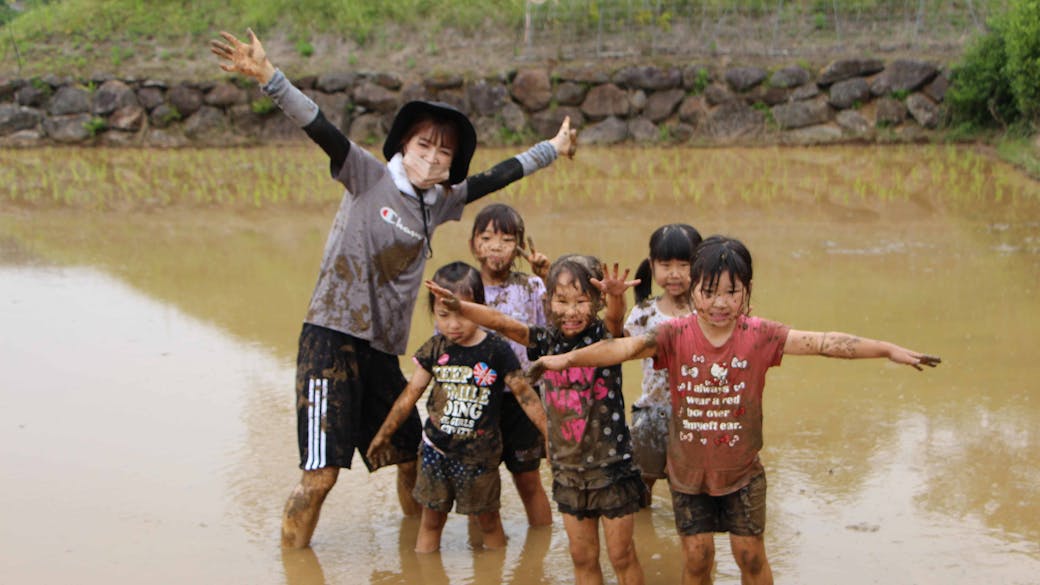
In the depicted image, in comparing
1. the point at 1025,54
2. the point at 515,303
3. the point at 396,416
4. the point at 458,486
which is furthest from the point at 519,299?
the point at 1025,54

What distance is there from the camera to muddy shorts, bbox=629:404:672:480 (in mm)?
4238

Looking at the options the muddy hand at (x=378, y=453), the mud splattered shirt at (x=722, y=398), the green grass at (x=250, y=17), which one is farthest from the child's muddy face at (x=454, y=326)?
the green grass at (x=250, y=17)

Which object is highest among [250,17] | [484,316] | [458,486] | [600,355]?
[250,17]

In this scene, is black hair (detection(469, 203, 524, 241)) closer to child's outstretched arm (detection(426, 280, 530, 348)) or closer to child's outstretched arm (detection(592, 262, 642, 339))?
child's outstretched arm (detection(426, 280, 530, 348))

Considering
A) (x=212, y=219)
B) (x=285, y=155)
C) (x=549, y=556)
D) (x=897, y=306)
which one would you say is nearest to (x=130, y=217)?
(x=212, y=219)

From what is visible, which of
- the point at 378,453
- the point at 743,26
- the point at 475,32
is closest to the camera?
the point at 378,453

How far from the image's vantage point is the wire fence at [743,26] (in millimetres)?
17000

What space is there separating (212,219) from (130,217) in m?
0.93

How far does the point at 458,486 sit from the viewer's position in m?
4.06

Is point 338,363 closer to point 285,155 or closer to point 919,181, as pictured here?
point 919,181

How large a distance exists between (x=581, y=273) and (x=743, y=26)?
590 inches

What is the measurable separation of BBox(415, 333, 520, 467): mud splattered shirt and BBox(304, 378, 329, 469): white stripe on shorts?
37cm

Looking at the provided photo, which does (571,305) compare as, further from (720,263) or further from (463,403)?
(463,403)

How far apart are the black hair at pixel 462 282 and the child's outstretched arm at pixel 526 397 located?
11.7 inches
